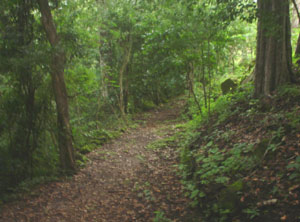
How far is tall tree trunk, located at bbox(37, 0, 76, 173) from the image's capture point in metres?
5.81

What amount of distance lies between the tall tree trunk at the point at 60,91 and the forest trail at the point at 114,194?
1.94 ft

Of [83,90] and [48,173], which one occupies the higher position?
[83,90]

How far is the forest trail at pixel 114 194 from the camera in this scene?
4.51 m

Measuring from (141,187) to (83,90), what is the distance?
4.26 meters

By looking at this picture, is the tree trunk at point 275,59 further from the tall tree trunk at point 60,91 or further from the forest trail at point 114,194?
the tall tree trunk at point 60,91

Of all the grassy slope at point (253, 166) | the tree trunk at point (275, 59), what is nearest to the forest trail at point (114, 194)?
the grassy slope at point (253, 166)

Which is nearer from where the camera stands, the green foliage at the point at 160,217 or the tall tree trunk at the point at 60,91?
the green foliage at the point at 160,217

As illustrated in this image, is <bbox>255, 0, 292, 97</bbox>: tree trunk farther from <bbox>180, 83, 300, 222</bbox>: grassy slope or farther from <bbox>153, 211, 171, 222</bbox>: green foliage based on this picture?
<bbox>153, 211, 171, 222</bbox>: green foliage

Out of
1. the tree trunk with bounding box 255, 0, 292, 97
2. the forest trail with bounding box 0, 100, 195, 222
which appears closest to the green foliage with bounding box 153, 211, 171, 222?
the forest trail with bounding box 0, 100, 195, 222

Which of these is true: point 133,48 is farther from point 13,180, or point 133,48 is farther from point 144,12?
point 13,180

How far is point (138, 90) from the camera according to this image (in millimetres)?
16422

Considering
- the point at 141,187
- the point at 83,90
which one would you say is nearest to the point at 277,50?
the point at 141,187

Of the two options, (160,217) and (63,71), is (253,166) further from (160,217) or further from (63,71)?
(63,71)

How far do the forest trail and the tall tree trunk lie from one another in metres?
0.59
